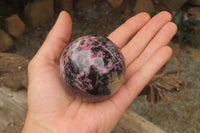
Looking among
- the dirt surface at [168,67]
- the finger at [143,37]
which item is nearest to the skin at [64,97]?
the finger at [143,37]

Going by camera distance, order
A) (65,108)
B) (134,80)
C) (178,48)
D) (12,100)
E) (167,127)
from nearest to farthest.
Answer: (65,108) < (134,80) < (12,100) < (167,127) < (178,48)

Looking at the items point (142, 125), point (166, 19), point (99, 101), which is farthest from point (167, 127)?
point (99, 101)

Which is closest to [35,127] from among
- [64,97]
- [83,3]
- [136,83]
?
[64,97]

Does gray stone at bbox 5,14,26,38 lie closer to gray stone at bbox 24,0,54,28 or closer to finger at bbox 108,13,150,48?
gray stone at bbox 24,0,54,28

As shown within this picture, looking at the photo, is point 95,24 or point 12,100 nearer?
point 12,100

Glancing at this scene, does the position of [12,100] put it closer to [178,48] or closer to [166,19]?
[166,19]

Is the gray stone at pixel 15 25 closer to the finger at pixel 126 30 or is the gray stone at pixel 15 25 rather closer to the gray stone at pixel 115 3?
the gray stone at pixel 115 3
